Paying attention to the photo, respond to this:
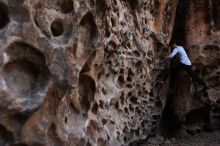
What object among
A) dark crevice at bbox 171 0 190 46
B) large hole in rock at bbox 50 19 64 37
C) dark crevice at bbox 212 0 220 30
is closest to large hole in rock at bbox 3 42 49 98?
large hole in rock at bbox 50 19 64 37

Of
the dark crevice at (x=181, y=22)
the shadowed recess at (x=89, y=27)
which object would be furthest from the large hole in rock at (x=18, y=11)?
the dark crevice at (x=181, y=22)

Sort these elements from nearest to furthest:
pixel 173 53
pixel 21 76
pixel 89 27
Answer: pixel 21 76 → pixel 89 27 → pixel 173 53

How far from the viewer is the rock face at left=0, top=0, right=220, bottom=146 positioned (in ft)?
10.1

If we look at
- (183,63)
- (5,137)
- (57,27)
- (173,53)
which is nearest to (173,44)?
(173,53)

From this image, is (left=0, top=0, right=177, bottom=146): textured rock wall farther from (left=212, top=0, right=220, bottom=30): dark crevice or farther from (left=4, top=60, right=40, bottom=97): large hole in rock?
(left=212, top=0, right=220, bottom=30): dark crevice

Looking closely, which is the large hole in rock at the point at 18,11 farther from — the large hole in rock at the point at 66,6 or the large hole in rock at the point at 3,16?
the large hole in rock at the point at 66,6

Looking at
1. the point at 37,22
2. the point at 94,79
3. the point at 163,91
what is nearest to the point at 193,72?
the point at 163,91

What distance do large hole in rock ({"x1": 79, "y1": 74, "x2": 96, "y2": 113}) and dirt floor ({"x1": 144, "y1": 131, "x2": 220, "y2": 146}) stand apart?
5.68ft

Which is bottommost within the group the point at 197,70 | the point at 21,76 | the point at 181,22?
the point at 21,76

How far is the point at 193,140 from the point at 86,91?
242 centimetres

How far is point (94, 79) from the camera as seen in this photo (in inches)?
158

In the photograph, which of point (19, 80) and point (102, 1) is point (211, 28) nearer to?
point (102, 1)

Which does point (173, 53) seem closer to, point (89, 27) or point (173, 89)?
point (173, 89)

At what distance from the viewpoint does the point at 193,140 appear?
5871 mm
